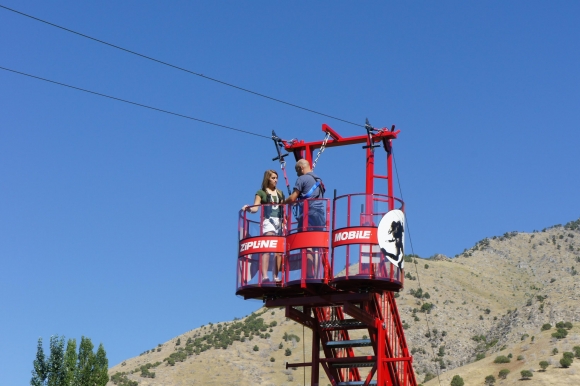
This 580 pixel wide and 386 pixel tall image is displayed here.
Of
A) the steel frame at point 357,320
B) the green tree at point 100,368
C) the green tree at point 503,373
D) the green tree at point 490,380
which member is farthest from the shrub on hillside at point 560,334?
the steel frame at point 357,320

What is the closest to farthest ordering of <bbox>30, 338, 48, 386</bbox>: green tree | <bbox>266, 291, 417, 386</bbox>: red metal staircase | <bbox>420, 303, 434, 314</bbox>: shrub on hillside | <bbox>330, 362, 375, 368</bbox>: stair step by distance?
<bbox>266, 291, 417, 386</bbox>: red metal staircase → <bbox>330, 362, 375, 368</bbox>: stair step → <bbox>30, 338, 48, 386</bbox>: green tree → <bbox>420, 303, 434, 314</bbox>: shrub on hillside

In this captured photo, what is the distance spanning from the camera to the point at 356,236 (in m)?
25.3

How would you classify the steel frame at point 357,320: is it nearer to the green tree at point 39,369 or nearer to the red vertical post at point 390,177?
the red vertical post at point 390,177

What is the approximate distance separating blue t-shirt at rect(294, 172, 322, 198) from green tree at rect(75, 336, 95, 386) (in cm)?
3701

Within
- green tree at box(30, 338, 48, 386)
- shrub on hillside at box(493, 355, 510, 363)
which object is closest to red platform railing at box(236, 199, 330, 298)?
green tree at box(30, 338, 48, 386)

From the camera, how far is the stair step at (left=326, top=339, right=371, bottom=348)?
1071 inches

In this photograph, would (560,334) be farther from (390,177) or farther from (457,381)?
(390,177)

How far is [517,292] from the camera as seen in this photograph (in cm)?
13038

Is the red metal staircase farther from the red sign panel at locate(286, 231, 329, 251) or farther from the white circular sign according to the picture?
the red sign panel at locate(286, 231, 329, 251)

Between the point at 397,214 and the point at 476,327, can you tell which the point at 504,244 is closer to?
the point at 476,327

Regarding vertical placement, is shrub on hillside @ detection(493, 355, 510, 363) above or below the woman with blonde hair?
above

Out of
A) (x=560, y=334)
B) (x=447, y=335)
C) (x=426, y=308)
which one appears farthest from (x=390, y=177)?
(x=426, y=308)

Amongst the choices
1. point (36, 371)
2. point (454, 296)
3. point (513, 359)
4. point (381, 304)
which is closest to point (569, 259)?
point (454, 296)

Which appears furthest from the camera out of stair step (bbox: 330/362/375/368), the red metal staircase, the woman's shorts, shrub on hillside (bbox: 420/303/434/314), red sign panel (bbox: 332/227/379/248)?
shrub on hillside (bbox: 420/303/434/314)
